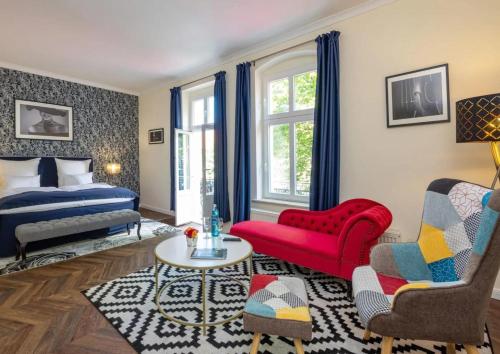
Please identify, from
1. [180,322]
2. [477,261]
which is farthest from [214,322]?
[477,261]

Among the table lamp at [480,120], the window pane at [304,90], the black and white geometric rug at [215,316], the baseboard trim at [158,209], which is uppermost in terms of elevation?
the window pane at [304,90]

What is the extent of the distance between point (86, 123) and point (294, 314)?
6.21 metres

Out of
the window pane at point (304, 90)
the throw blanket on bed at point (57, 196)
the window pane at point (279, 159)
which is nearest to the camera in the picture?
the throw blanket on bed at point (57, 196)

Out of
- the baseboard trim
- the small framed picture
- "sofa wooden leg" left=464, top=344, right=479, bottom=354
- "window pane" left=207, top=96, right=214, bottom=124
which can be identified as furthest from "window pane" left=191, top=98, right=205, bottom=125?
"sofa wooden leg" left=464, top=344, right=479, bottom=354

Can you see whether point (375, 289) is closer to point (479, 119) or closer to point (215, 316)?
point (215, 316)

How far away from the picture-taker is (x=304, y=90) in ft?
12.5

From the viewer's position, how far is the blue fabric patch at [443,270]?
1635 millimetres

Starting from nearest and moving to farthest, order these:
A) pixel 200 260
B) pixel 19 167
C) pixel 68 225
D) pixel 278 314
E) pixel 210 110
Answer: pixel 278 314 < pixel 200 260 < pixel 68 225 < pixel 19 167 < pixel 210 110

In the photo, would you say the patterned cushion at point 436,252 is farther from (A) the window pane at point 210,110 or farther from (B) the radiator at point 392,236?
(A) the window pane at point 210,110

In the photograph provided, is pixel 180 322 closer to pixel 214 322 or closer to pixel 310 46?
pixel 214 322

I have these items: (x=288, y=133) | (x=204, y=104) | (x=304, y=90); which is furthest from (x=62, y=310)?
(x=204, y=104)

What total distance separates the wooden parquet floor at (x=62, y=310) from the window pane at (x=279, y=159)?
2107 millimetres

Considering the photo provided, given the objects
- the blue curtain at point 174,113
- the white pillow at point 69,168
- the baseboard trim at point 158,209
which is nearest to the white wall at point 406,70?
the blue curtain at point 174,113

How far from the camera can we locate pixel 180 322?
6.47 feet
